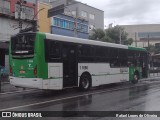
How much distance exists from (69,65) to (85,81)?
189 cm

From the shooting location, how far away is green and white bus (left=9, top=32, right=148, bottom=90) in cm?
1475

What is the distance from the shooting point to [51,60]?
15156 mm

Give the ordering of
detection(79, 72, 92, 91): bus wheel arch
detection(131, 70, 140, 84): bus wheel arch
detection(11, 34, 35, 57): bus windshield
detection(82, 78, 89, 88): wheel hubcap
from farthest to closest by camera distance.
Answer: detection(131, 70, 140, 84): bus wheel arch < detection(82, 78, 89, 88): wheel hubcap < detection(79, 72, 92, 91): bus wheel arch < detection(11, 34, 35, 57): bus windshield

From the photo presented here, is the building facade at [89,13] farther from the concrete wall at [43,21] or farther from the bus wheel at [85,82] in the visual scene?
the bus wheel at [85,82]

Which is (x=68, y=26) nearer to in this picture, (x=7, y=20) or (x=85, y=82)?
(x=7, y=20)

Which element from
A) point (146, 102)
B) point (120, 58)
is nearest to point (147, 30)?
point (120, 58)

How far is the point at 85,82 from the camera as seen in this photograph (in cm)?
1788

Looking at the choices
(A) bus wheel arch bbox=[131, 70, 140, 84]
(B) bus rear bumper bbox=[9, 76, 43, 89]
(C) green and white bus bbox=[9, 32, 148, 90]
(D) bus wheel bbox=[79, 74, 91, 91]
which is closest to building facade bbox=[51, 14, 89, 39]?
(A) bus wheel arch bbox=[131, 70, 140, 84]

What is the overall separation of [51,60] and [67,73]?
4.75 feet

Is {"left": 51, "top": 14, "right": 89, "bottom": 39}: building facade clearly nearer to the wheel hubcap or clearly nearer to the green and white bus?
the green and white bus

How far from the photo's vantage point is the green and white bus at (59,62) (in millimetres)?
14750

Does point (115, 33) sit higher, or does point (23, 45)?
point (115, 33)

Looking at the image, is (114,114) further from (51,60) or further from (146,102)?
(51,60)

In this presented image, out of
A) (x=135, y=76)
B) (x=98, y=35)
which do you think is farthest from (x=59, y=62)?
(x=98, y=35)
